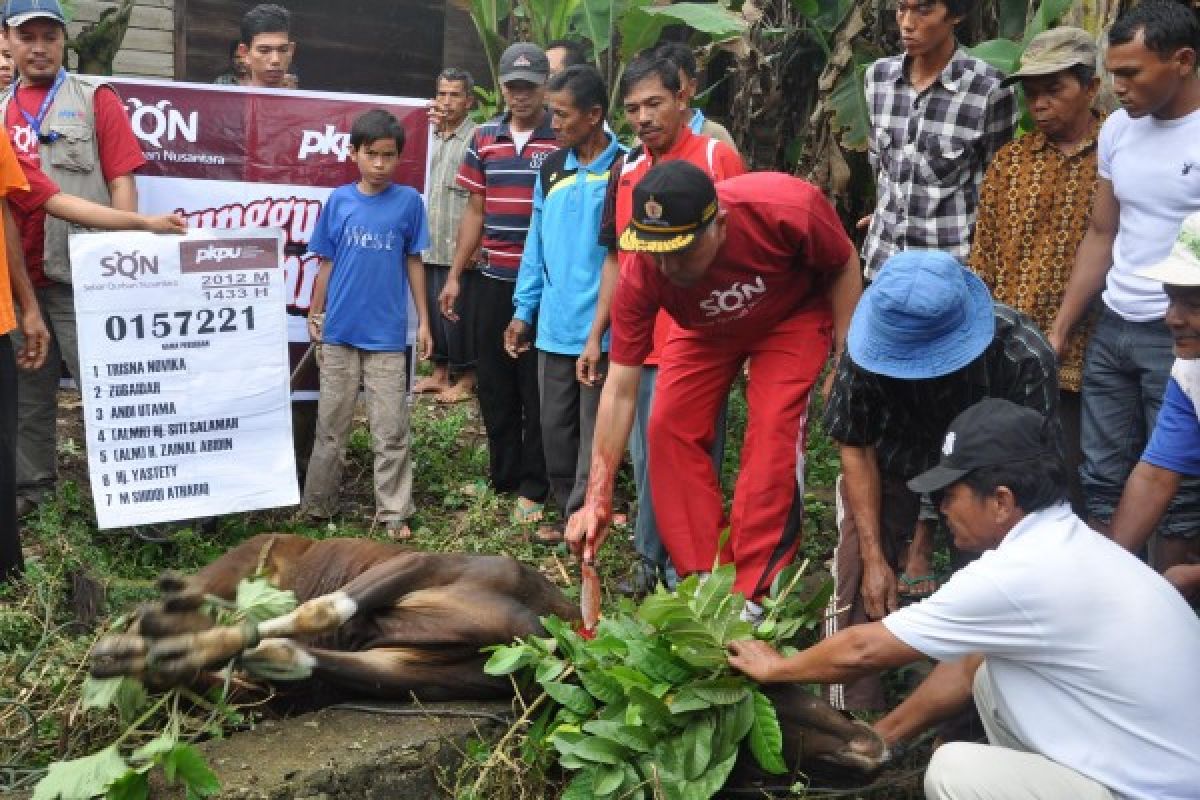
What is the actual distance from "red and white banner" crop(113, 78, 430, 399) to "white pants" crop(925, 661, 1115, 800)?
4224mm

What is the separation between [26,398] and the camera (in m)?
6.99

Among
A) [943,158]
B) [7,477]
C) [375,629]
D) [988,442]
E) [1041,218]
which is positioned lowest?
[7,477]

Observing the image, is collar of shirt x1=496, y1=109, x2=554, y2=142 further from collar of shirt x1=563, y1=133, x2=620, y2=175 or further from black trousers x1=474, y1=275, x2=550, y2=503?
black trousers x1=474, y1=275, x2=550, y2=503

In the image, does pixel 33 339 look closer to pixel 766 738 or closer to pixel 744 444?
pixel 744 444

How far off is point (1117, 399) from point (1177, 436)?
0.76m

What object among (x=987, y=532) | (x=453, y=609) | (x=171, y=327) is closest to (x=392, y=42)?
(x=171, y=327)

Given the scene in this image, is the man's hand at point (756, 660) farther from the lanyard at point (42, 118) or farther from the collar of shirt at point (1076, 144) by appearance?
the lanyard at point (42, 118)

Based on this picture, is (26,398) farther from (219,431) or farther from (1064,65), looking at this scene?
(1064,65)

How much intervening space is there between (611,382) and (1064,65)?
2.09m

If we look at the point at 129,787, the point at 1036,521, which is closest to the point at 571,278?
the point at 1036,521

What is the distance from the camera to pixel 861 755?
178 inches

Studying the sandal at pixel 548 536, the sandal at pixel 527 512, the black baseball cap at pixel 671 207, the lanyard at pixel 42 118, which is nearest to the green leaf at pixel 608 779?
the black baseball cap at pixel 671 207

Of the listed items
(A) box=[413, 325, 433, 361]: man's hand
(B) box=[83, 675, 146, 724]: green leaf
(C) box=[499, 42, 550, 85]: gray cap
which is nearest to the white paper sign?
(A) box=[413, 325, 433, 361]: man's hand

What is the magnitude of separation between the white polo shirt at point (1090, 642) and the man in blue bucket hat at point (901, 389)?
0.96 meters
